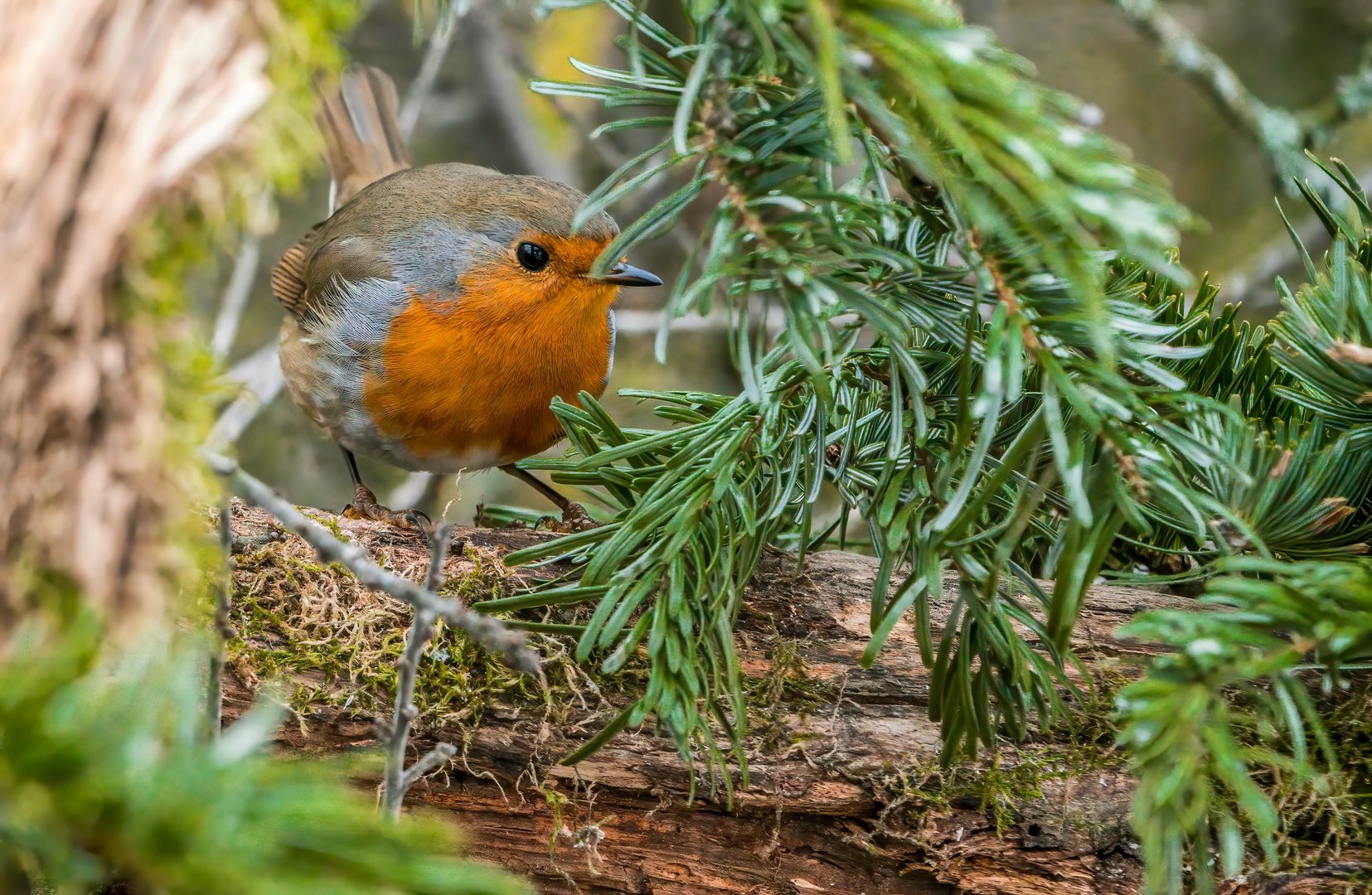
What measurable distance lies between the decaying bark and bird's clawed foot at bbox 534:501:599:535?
0.57 meters

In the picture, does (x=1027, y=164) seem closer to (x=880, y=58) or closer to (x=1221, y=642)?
(x=880, y=58)

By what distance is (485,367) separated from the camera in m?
2.68

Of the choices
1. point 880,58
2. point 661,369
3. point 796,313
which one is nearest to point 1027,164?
point 880,58

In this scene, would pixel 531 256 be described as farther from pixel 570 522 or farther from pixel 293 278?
pixel 293 278

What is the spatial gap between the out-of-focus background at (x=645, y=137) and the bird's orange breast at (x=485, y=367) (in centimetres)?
194

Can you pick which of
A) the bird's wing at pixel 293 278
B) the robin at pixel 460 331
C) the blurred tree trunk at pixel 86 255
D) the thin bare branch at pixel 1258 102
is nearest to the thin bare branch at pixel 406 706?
the blurred tree trunk at pixel 86 255

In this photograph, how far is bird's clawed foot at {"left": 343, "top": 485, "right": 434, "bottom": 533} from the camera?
222 cm

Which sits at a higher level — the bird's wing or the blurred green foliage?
the bird's wing

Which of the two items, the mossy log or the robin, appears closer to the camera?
the mossy log

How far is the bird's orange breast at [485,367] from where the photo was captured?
267 cm

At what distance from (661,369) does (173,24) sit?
4681mm

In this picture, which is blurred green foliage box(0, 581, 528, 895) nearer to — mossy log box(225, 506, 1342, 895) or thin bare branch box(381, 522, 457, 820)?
thin bare branch box(381, 522, 457, 820)

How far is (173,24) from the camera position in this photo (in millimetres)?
673

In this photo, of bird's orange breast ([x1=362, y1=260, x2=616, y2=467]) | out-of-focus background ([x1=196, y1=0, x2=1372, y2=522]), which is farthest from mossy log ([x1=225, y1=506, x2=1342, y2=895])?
out-of-focus background ([x1=196, y1=0, x2=1372, y2=522])
